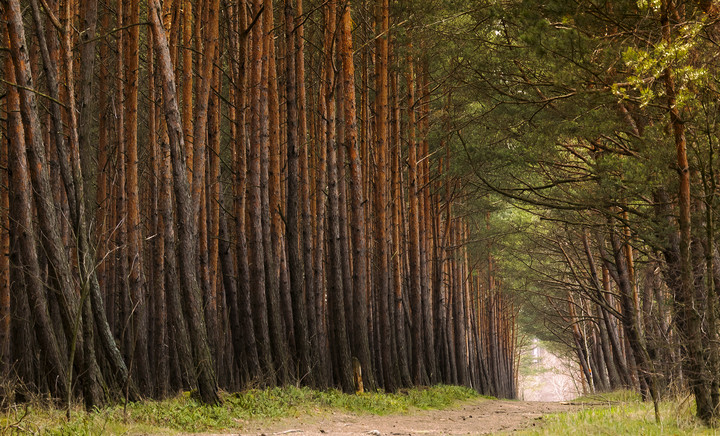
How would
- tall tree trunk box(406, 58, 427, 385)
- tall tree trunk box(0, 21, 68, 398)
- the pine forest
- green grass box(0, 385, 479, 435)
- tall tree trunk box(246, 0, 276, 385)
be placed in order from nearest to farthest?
1. green grass box(0, 385, 479, 435)
2. the pine forest
3. tall tree trunk box(0, 21, 68, 398)
4. tall tree trunk box(246, 0, 276, 385)
5. tall tree trunk box(406, 58, 427, 385)

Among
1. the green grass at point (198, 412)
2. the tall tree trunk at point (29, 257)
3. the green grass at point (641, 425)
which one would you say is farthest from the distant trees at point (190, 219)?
the green grass at point (641, 425)

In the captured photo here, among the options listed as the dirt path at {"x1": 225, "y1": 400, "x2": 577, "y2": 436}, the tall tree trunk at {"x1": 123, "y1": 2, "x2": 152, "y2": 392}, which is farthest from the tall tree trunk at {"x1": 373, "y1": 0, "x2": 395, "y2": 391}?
the tall tree trunk at {"x1": 123, "y1": 2, "x2": 152, "y2": 392}

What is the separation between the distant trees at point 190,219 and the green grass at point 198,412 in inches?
15.6

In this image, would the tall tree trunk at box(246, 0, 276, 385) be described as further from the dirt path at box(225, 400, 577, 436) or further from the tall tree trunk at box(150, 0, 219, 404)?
the tall tree trunk at box(150, 0, 219, 404)

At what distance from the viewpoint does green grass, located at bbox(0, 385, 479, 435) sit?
5925mm

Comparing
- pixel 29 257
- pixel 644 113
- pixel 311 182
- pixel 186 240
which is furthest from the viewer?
pixel 311 182

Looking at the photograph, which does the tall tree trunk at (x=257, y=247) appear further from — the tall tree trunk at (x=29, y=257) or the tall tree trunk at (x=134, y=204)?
the tall tree trunk at (x=29, y=257)

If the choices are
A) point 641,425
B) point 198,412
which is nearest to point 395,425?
point 198,412

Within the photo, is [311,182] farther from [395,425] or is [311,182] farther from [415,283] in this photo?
[395,425]

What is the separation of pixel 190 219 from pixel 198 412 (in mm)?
2486

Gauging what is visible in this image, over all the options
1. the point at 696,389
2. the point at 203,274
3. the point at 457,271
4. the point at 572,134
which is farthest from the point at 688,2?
the point at 457,271

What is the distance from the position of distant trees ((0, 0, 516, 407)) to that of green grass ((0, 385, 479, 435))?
0.39 metres

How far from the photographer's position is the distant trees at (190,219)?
7633mm

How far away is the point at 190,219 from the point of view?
853 cm
